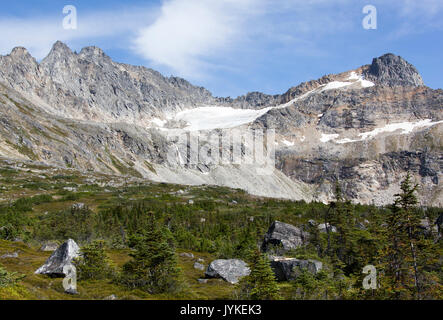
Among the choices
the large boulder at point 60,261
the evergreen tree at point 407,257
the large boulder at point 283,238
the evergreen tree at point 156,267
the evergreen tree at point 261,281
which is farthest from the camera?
the large boulder at point 283,238

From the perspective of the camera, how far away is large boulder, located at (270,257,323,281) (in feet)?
138

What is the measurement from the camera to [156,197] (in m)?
160

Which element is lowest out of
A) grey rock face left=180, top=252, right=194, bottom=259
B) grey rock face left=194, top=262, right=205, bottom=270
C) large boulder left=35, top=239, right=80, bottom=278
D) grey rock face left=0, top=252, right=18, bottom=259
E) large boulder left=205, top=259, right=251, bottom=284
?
grey rock face left=180, top=252, right=194, bottom=259

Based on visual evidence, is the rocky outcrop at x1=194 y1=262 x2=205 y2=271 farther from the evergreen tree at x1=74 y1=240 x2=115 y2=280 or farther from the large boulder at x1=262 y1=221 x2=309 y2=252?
the evergreen tree at x1=74 y1=240 x2=115 y2=280

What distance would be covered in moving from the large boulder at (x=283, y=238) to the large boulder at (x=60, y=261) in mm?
41324

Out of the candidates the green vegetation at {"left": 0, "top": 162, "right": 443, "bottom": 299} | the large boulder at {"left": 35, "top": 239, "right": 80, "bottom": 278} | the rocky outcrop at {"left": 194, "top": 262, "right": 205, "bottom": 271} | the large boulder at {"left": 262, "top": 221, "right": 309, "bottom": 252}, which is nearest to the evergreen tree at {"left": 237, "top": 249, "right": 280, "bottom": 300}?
the green vegetation at {"left": 0, "top": 162, "right": 443, "bottom": 299}

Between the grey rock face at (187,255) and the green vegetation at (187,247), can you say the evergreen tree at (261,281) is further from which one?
the grey rock face at (187,255)

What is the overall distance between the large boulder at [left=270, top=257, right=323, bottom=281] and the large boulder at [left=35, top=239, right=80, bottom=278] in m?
24.2

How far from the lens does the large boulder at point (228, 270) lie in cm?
4684

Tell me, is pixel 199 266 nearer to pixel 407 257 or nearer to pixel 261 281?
pixel 261 281

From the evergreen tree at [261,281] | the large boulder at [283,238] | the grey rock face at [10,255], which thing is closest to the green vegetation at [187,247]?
the evergreen tree at [261,281]
